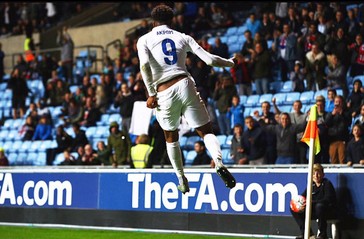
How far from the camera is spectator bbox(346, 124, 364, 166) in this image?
13.3m

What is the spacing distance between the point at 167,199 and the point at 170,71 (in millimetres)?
4081

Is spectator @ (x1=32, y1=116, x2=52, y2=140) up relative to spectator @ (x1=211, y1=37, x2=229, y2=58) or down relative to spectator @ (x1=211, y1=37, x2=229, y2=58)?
down

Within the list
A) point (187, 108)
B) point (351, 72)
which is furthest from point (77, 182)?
point (351, 72)

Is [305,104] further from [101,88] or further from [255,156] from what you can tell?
[101,88]

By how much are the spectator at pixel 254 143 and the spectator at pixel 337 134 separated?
1236mm

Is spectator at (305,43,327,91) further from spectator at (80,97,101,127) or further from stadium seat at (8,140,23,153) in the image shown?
stadium seat at (8,140,23,153)

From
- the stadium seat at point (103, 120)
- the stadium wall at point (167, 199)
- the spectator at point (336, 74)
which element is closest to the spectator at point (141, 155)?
the stadium wall at point (167, 199)

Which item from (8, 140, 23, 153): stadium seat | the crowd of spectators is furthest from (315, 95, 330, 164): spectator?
(8, 140, 23, 153): stadium seat

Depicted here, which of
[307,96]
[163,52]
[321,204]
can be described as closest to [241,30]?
[307,96]

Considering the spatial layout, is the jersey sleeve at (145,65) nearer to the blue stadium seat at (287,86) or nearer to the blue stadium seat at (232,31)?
the blue stadium seat at (287,86)

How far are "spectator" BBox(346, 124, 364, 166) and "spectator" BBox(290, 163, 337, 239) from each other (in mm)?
2069

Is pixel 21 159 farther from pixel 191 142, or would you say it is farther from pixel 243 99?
pixel 243 99

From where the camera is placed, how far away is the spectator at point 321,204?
11102mm

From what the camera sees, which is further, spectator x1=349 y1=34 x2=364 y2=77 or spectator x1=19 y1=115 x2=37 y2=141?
spectator x1=19 y1=115 x2=37 y2=141
